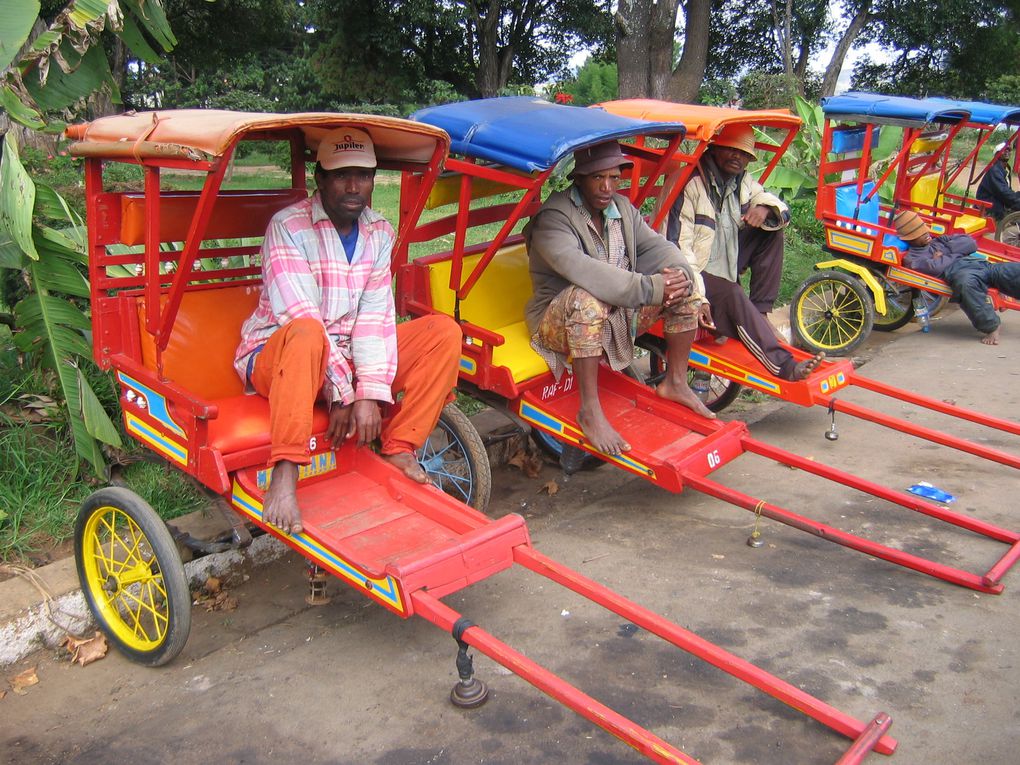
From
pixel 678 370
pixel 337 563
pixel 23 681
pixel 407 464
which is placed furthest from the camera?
pixel 678 370

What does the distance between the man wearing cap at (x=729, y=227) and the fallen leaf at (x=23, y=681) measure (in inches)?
146

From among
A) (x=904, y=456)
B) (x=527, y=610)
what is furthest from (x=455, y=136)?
(x=904, y=456)

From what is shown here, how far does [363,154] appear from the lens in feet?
11.6

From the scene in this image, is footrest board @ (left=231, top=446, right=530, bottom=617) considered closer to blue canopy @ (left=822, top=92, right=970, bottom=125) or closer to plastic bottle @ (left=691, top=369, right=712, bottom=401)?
plastic bottle @ (left=691, top=369, right=712, bottom=401)

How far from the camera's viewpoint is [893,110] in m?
6.61

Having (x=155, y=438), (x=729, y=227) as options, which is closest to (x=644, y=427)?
(x=729, y=227)

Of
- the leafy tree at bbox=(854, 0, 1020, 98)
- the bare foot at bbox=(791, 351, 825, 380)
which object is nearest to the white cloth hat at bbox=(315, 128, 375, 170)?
the bare foot at bbox=(791, 351, 825, 380)

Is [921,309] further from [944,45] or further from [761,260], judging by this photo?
[944,45]

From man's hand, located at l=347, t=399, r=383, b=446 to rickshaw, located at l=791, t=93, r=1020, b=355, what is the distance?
14.9ft

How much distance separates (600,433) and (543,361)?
0.53 meters

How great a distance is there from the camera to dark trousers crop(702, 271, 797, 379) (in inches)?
195

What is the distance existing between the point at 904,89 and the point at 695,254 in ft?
72.9

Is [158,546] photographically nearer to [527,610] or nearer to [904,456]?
[527,610]

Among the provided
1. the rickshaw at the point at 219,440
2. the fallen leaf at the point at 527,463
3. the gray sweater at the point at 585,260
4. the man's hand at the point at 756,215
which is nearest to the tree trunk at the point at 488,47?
the man's hand at the point at 756,215
